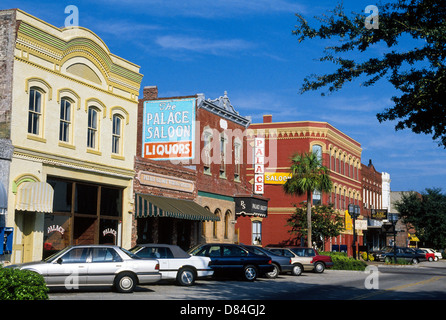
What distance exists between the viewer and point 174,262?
21359mm

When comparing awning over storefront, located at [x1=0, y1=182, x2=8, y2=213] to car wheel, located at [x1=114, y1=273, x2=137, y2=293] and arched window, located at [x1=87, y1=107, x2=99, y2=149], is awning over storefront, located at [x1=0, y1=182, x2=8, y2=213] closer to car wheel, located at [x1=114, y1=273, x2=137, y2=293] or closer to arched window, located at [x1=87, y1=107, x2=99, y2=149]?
car wheel, located at [x1=114, y1=273, x2=137, y2=293]

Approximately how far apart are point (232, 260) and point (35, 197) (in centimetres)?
843

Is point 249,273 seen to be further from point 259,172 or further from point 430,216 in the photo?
point 430,216

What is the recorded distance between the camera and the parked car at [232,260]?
24766 mm

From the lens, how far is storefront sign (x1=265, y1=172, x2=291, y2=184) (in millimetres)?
54719

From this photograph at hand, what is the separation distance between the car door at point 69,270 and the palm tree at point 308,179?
26135mm

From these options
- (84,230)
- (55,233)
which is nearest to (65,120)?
(55,233)

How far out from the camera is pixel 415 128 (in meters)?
12.1

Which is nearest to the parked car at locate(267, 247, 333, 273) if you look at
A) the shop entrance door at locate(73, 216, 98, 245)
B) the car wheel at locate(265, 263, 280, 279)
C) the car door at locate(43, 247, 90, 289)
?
the car wheel at locate(265, 263, 280, 279)

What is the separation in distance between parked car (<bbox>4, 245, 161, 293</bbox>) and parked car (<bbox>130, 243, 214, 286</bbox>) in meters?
2.36

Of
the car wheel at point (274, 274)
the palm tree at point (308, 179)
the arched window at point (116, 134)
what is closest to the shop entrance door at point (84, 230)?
the arched window at point (116, 134)

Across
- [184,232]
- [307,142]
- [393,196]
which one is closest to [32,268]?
[184,232]
